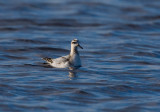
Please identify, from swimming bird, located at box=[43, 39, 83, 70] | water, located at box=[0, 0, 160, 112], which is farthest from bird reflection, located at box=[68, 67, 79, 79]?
swimming bird, located at box=[43, 39, 83, 70]

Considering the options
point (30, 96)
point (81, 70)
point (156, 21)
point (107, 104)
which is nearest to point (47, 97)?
point (30, 96)

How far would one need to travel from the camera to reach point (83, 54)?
22781 millimetres

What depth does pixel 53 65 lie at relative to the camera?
62.7 ft

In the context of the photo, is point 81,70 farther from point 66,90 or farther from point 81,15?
point 81,15

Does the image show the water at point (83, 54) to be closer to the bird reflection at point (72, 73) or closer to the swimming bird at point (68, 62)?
Result: the bird reflection at point (72, 73)

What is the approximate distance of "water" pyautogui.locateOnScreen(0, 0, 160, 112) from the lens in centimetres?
1470

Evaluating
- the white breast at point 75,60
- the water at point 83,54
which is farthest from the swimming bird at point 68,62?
the water at point 83,54

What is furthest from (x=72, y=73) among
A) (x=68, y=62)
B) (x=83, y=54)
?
(x=83, y=54)

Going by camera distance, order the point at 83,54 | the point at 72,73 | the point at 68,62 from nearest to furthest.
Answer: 1. the point at 72,73
2. the point at 68,62
3. the point at 83,54

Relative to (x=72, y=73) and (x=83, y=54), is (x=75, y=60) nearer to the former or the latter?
(x=72, y=73)

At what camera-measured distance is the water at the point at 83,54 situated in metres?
14.7

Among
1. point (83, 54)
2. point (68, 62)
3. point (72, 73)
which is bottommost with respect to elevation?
point (72, 73)

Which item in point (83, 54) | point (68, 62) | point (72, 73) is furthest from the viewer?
point (83, 54)

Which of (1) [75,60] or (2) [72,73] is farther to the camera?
(1) [75,60]
